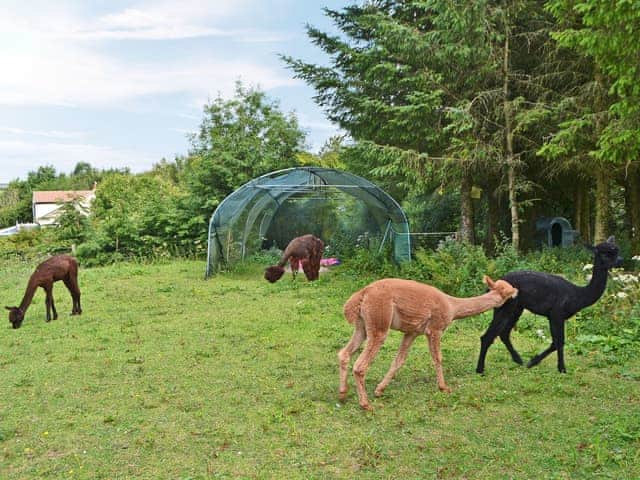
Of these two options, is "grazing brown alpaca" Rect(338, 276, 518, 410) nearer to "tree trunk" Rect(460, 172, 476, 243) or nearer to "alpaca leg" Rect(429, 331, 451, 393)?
"alpaca leg" Rect(429, 331, 451, 393)

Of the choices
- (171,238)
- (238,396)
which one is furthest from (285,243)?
(238,396)

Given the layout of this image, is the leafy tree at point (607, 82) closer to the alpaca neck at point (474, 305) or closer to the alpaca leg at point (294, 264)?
the alpaca neck at point (474, 305)

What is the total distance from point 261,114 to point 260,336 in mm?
19546

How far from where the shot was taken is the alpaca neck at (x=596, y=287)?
6145 millimetres

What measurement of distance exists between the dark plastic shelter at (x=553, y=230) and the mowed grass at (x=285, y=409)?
34.1 ft

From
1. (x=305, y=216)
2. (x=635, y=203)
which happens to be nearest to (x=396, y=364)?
(x=635, y=203)

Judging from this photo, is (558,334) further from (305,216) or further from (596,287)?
(305,216)

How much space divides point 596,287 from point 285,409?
3686 millimetres

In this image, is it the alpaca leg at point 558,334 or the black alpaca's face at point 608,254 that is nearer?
the black alpaca's face at point 608,254

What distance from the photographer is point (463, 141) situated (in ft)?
51.8

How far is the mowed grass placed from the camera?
4531 mm

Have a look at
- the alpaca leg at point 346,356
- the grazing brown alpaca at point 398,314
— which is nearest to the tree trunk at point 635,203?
the grazing brown alpaca at point 398,314

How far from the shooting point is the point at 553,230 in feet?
63.2

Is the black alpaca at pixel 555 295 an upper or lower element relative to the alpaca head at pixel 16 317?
upper
